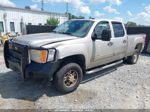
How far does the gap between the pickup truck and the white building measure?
695 inches

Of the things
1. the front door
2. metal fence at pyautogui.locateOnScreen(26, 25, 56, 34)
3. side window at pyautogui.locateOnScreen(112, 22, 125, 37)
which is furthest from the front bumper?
metal fence at pyautogui.locateOnScreen(26, 25, 56, 34)

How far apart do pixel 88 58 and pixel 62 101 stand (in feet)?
4.49

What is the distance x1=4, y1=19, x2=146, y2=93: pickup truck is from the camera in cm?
296

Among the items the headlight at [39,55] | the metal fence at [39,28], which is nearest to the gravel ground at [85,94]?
the headlight at [39,55]

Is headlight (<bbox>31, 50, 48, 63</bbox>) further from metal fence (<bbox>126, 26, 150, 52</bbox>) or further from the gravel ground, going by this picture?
metal fence (<bbox>126, 26, 150, 52</bbox>)

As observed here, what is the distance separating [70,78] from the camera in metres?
3.58

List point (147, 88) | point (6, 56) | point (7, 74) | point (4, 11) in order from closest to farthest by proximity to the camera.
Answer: point (6, 56)
point (147, 88)
point (7, 74)
point (4, 11)

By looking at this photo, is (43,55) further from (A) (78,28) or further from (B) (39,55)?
(A) (78,28)

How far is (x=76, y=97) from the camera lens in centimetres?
343

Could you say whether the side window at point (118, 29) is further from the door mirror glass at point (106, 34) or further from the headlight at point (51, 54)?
the headlight at point (51, 54)

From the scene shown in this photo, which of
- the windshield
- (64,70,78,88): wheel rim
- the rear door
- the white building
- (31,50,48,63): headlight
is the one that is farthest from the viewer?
the white building

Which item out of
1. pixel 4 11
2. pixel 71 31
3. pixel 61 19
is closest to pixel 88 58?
pixel 71 31

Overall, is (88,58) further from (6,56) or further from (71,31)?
(6,56)

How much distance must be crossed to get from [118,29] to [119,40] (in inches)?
19.0
